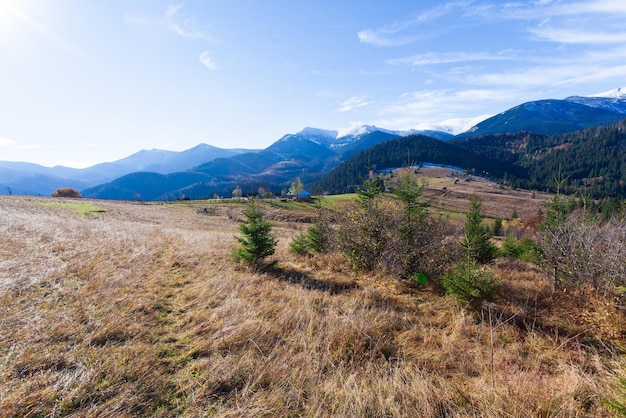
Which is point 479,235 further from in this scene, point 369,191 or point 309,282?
point 309,282

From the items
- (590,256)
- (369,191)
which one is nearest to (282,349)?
(369,191)

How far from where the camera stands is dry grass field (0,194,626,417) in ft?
10.5

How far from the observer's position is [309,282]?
323 inches

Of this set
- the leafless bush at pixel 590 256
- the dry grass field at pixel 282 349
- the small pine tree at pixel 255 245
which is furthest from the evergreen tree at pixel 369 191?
the leafless bush at pixel 590 256

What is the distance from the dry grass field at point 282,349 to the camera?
10.5 feet

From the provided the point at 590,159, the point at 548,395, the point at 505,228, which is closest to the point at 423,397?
the point at 548,395

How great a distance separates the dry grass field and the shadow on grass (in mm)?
134

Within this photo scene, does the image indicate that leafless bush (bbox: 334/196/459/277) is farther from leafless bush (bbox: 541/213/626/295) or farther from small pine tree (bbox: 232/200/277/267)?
small pine tree (bbox: 232/200/277/267)

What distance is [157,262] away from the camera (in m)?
9.55

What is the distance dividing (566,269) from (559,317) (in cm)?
204

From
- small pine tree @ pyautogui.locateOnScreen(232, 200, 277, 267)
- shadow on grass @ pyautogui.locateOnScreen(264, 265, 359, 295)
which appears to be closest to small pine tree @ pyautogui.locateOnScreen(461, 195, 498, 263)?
shadow on grass @ pyautogui.locateOnScreen(264, 265, 359, 295)

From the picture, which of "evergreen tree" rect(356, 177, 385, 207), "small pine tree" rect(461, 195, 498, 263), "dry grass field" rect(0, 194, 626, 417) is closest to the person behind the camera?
"dry grass field" rect(0, 194, 626, 417)

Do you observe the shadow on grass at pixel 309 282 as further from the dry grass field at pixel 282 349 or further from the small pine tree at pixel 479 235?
the small pine tree at pixel 479 235

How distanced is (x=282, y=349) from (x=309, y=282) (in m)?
3.88
